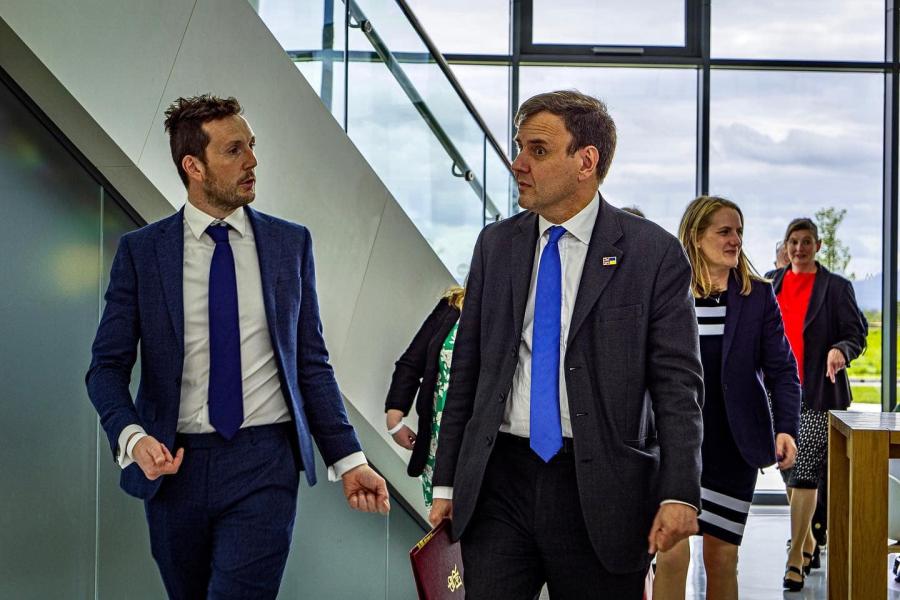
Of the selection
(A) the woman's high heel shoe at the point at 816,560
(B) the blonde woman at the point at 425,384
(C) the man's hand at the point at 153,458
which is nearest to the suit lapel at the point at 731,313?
(B) the blonde woman at the point at 425,384

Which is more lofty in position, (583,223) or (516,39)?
(516,39)

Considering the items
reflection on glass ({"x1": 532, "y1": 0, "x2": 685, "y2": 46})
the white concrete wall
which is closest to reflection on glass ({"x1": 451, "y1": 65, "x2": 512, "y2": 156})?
reflection on glass ({"x1": 532, "y1": 0, "x2": 685, "y2": 46})

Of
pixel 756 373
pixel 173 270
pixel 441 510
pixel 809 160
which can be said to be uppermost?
pixel 809 160

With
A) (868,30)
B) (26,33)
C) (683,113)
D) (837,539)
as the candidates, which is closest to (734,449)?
(837,539)

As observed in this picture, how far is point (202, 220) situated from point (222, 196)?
8 centimetres

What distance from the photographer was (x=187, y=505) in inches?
100

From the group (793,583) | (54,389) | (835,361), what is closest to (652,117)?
(835,361)

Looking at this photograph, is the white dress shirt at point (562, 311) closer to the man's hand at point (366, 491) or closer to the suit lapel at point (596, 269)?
the suit lapel at point (596, 269)

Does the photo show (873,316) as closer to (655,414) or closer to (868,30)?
(868,30)

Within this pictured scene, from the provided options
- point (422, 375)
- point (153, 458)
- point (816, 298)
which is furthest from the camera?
point (816, 298)

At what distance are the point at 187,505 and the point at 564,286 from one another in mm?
1052

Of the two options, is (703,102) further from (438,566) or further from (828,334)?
(438,566)

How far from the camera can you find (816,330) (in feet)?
19.7

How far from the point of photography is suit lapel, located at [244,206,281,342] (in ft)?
8.62
